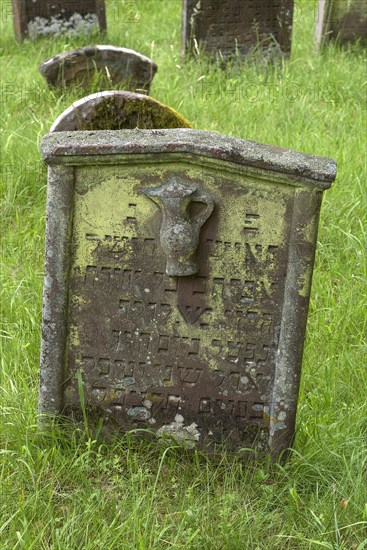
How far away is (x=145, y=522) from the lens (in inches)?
106

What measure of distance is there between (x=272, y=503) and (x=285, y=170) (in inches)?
40.9

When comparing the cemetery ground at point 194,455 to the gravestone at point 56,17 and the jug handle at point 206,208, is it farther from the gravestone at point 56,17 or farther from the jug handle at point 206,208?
the gravestone at point 56,17

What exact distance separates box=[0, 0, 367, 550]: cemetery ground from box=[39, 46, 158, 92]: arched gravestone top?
22.6 inches

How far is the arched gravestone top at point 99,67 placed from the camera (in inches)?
230

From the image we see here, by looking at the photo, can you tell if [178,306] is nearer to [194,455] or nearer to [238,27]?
[194,455]

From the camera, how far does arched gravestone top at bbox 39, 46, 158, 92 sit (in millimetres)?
5848

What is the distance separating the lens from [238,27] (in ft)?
22.9

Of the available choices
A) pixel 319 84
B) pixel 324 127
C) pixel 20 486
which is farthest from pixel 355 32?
pixel 20 486

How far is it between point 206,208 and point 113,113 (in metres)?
1.95

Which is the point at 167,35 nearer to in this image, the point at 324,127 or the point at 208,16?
the point at 208,16

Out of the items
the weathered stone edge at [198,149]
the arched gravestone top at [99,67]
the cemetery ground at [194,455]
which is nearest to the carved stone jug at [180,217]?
the weathered stone edge at [198,149]

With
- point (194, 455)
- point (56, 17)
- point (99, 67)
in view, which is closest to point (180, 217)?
point (194, 455)

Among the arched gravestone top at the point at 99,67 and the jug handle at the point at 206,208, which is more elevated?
the arched gravestone top at the point at 99,67

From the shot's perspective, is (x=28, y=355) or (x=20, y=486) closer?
(x=20, y=486)
